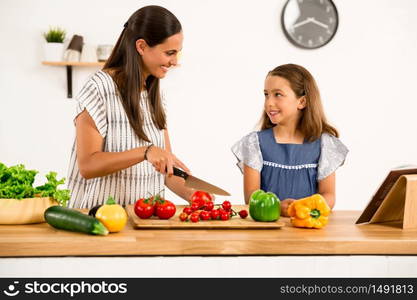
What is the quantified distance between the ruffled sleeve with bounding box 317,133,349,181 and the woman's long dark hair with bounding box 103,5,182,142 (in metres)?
0.74

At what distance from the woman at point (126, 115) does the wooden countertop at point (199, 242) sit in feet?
1.56

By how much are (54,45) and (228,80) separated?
1.30 metres

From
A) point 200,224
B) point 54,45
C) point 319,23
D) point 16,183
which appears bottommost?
point 200,224

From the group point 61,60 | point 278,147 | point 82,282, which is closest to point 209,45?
point 61,60

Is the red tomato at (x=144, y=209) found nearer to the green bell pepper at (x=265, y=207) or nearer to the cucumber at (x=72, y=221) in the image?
the cucumber at (x=72, y=221)

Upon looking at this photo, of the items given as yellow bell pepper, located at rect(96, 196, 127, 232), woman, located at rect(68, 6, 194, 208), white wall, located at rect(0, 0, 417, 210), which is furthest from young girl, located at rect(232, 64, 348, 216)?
white wall, located at rect(0, 0, 417, 210)

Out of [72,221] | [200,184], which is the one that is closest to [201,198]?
[200,184]

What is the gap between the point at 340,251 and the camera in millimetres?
1836

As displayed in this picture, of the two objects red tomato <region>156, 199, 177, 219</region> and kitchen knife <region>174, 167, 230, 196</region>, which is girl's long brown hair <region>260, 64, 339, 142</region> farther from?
red tomato <region>156, 199, 177, 219</region>

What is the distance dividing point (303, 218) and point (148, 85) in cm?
95

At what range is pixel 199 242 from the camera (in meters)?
1.79

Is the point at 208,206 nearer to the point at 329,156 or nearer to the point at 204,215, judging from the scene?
the point at 204,215

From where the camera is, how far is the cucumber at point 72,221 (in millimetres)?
1828

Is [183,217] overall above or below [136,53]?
below
